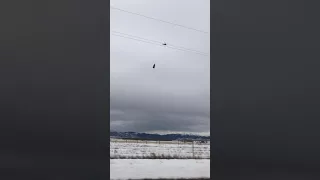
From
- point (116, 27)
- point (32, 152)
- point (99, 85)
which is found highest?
point (116, 27)

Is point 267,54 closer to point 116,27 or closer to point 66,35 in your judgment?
point 66,35

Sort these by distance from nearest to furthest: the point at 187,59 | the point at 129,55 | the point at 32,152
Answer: the point at 32,152, the point at 129,55, the point at 187,59

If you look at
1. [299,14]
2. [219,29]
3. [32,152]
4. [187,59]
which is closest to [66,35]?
[32,152]

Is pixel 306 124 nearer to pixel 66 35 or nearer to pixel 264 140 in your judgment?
pixel 264 140

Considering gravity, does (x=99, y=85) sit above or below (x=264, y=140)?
above

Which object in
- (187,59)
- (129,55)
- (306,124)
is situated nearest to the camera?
(306,124)

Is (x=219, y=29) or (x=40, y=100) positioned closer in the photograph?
(x=40, y=100)
